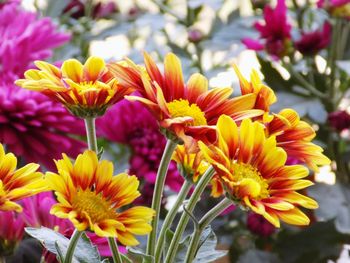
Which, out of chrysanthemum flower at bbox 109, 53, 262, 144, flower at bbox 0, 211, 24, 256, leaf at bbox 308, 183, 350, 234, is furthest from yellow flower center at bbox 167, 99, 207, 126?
leaf at bbox 308, 183, 350, 234

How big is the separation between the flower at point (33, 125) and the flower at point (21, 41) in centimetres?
4

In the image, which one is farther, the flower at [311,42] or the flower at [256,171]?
the flower at [311,42]

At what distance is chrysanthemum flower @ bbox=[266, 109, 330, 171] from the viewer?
0.91 feet

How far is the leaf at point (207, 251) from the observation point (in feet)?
0.99

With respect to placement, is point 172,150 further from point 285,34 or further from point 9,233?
point 285,34

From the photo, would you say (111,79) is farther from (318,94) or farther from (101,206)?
(318,94)

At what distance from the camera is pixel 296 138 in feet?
0.92

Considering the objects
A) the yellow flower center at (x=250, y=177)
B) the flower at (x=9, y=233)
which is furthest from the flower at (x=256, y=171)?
the flower at (x=9, y=233)

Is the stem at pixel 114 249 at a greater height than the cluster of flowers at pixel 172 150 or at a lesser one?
lesser

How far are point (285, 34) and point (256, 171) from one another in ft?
1.18

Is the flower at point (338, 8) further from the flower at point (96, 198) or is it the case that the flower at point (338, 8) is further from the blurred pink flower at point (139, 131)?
the flower at point (96, 198)

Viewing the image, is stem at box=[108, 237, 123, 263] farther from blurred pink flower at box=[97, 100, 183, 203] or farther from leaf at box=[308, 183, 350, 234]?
leaf at box=[308, 183, 350, 234]

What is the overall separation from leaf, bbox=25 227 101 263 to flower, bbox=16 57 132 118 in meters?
0.05

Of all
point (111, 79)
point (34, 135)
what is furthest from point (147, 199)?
point (111, 79)
